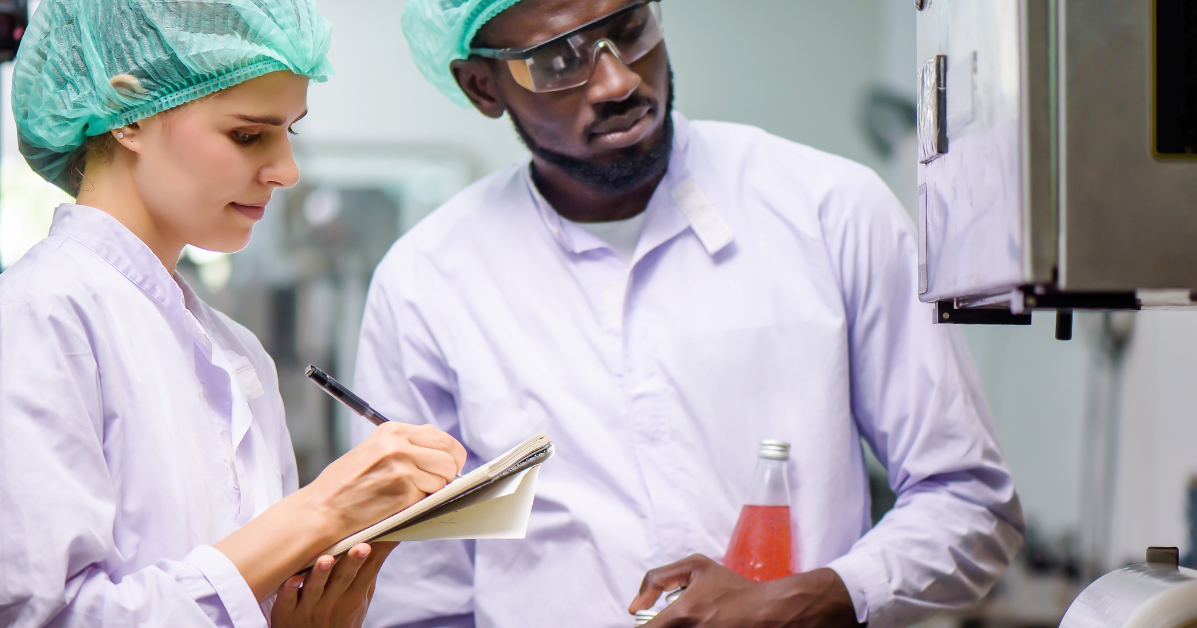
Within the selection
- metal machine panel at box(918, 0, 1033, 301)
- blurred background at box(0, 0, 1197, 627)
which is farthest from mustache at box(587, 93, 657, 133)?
blurred background at box(0, 0, 1197, 627)

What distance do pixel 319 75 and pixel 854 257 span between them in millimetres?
778

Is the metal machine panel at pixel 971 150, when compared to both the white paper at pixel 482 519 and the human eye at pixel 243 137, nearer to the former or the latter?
the white paper at pixel 482 519

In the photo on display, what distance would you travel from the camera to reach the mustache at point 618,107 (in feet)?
4.34

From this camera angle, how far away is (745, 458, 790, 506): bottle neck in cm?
122

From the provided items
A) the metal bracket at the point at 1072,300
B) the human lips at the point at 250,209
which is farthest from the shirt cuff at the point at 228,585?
the metal bracket at the point at 1072,300

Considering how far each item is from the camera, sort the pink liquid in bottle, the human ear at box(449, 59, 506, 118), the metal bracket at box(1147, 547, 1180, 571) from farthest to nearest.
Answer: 1. the human ear at box(449, 59, 506, 118)
2. the pink liquid in bottle
3. the metal bracket at box(1147, 547, 1180, 571)

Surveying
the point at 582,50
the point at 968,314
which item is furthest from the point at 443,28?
the point at 968,314

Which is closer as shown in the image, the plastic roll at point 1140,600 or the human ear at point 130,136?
the plastic roll at point 1140,600

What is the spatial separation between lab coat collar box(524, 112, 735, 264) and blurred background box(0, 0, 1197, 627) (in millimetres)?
1610

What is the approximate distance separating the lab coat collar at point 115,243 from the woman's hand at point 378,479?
294 mm

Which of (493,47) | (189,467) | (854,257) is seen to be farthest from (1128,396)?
(189,467)

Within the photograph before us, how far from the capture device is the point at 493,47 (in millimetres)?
1386

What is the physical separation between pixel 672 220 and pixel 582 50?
0.93 feet

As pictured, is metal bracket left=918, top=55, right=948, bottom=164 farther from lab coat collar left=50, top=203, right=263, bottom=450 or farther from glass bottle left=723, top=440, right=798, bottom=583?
lab coat collar left=50, top=203, right=263, bottom=450
